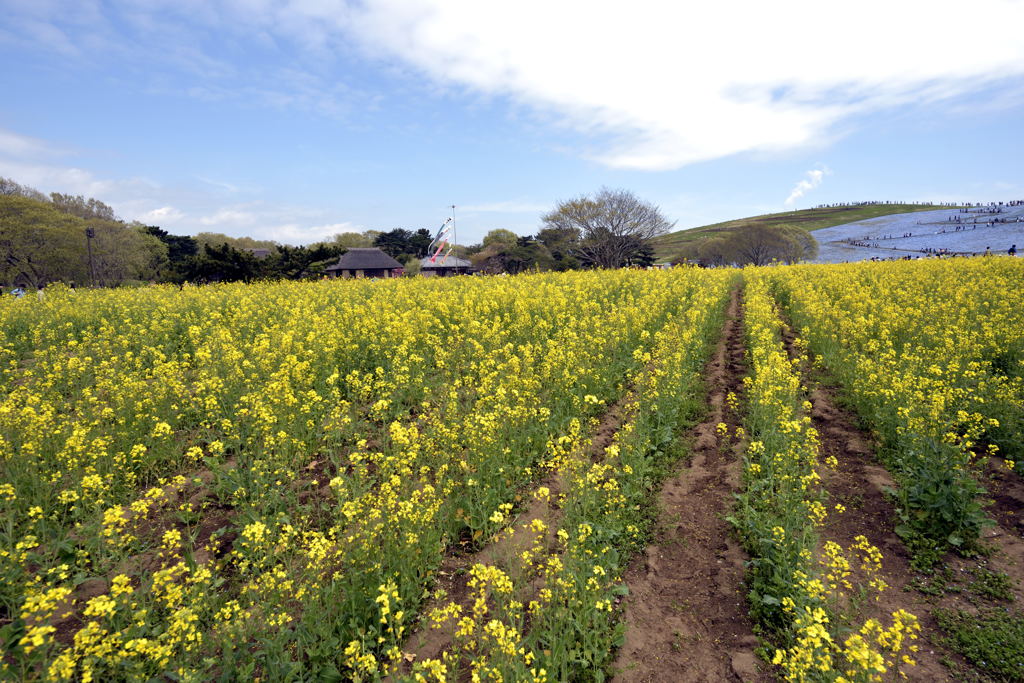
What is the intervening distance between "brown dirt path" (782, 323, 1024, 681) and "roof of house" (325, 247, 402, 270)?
72408 millimetres

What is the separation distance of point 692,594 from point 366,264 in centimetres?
7505

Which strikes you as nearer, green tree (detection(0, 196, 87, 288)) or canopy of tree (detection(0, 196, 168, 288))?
green tree (detection(0, 196, 87, 288))

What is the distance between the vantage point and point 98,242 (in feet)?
173

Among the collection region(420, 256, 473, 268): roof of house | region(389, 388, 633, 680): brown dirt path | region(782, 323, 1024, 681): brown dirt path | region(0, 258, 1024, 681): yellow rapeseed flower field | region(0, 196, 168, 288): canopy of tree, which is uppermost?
region(0, 196, 168, 288): canopy of tree

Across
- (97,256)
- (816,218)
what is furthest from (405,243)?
(816,218)

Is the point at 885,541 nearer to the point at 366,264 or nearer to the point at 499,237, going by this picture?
the point at 366,264

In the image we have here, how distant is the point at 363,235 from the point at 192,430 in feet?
374

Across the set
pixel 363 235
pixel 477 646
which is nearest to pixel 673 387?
pixel 477 646

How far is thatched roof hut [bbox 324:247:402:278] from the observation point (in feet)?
234

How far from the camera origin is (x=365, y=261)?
73.2 meters

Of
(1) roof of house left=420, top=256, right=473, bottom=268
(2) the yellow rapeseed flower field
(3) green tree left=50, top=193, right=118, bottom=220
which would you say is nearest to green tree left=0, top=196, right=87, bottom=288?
(3) green tree left=50, top=193, right=118, bottom=220

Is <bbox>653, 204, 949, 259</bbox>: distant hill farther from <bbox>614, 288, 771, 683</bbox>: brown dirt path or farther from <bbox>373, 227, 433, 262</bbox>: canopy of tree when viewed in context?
<bbox>614, 288, 771, 683</bbox>: brown dirt path

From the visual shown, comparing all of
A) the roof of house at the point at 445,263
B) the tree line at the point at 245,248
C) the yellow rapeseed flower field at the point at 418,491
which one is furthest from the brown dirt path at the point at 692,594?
the roof of house at the point at 445,263

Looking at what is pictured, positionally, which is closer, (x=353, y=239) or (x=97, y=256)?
(x=97, y=256)
